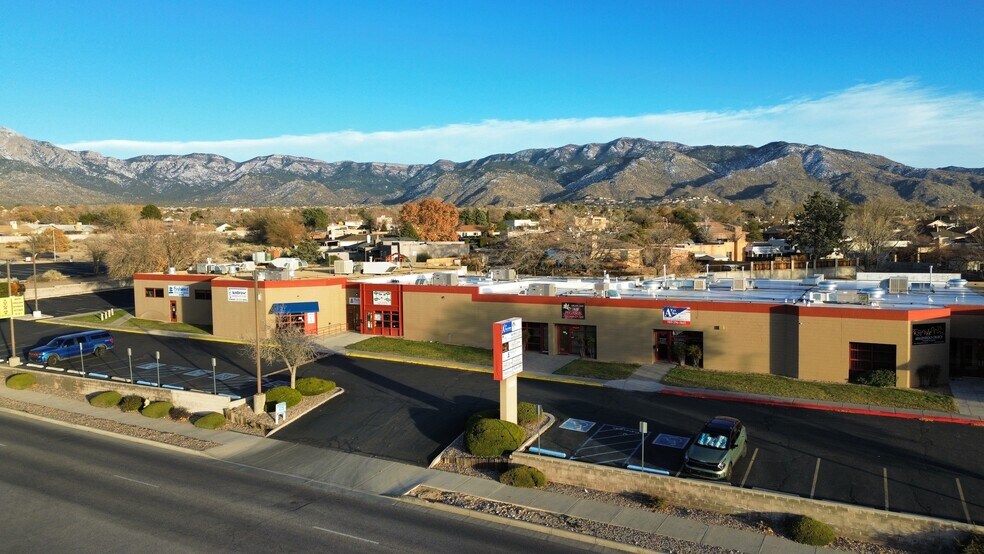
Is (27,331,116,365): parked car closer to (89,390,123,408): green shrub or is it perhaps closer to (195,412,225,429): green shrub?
(89,390,123,408): green shrub

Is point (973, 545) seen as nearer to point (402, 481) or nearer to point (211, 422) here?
point (402, 481)

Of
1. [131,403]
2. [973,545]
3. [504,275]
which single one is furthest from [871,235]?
[131,403]

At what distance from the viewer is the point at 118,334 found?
1854 inches

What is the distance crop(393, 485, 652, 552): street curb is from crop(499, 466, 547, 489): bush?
2138 millimetres

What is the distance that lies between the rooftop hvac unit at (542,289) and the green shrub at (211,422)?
19214 millimetres

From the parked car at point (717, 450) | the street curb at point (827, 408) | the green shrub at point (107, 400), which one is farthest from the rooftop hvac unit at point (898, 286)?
the green shrub at point (107, 400)

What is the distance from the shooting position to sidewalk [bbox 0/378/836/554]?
1606 cm

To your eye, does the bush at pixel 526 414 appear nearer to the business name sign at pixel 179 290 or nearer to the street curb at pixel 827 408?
the street curb at pixel 827 408

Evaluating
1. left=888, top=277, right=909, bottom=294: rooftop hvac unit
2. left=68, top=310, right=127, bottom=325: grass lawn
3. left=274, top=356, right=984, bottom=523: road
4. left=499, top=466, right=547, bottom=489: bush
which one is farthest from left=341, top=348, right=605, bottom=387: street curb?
left=68, top=310, right=127, bottom=325: grass lawn

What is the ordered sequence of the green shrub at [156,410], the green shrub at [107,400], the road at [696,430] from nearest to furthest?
1. the road at [696,430]
2. the green shrub at [156,410]
3. the green shrub at [107,400]

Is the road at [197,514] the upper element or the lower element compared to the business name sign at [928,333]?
lower

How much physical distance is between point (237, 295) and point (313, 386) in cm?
1804

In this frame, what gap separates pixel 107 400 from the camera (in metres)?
30.2

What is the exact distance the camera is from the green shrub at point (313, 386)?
29.6 metres
